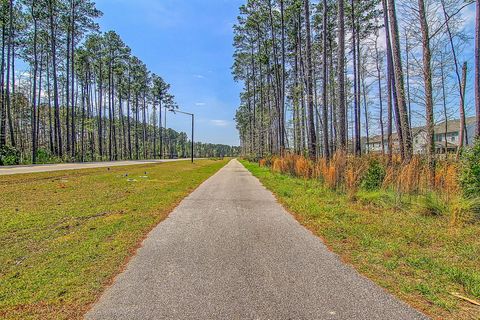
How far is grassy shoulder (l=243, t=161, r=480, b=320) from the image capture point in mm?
2816

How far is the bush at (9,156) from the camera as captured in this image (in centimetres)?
2190

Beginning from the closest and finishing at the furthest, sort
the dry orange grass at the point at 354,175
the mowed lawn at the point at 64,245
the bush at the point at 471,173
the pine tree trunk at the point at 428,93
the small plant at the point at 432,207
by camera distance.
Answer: the mowed lawn at the point at 64,245 → the bush at the point at 471,173 → the small plant at the point at 432,207 → the pine tree trunk at the point at 428,93 → the dry orange grass at the point at 354,175

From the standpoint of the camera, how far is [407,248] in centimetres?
415

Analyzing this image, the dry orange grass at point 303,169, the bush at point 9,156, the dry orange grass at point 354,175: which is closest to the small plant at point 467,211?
the dry orange grass at point 354,175

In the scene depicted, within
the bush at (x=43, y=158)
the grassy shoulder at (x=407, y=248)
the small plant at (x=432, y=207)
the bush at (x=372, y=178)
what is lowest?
the grassy shoulder at (x=407, y=248)

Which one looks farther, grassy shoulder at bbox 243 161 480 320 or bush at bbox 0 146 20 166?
bush at bbox 0 146 20 166

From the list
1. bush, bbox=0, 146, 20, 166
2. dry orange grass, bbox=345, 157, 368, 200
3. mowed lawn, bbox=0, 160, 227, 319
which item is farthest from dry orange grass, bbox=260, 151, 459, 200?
bush, bbox=0, 146, 20, 166

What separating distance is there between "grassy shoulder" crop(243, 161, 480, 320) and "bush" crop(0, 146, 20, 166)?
24764mm

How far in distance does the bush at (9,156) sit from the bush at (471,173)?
28.2 m

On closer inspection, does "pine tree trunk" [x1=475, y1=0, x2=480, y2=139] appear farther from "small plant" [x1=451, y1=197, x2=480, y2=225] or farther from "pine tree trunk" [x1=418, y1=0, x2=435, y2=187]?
"small plant" [x1=451, y1=197, x2=480, y2=225]

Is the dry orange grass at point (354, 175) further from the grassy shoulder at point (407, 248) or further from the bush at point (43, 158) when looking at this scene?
the bush at point (43, 158)

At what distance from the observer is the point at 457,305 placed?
2.61 metres

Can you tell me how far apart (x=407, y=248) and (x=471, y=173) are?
122 inches

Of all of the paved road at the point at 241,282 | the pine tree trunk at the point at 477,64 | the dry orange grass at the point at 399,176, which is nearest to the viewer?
the paved road at the point at 241,282
